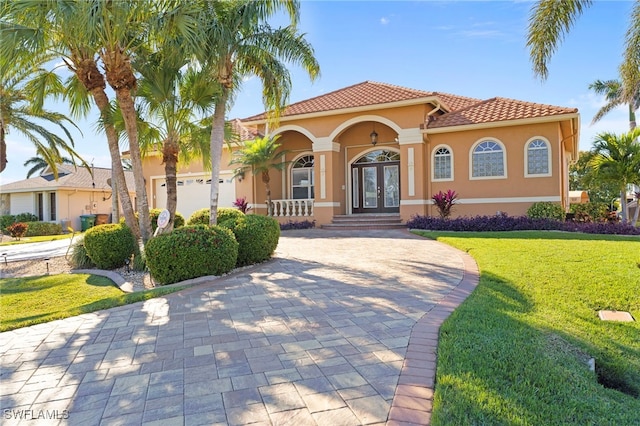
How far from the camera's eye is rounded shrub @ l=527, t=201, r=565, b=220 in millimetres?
15008

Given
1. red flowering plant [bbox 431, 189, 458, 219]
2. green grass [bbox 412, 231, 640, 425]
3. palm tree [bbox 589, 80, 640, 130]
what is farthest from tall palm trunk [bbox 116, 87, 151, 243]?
palm tree [bbox 589, 80, 640, 130]

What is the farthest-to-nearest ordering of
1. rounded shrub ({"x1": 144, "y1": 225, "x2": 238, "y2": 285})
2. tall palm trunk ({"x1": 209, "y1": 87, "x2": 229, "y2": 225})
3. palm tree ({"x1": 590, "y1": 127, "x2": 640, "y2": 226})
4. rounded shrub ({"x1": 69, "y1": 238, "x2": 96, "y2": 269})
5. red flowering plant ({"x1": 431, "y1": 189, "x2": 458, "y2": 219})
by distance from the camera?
1. red flowering plant ({"x1": 431, "y1": 189, "x2": 458, "y2": 219})
2. palm tree ({"x1": 590, "y1": 127, "x2": 640, "y2": 226})
3. rounded shrub ({"x1": 69, "y1": 238, "x2": 96, "y2": 269})
4. tall palm trunk ({"x1": 209, "y1": 87, "x2": 229, "y2": 225})
5. rounded shrub ({"x1": 144, "y1": 225, "x2": 238, "y2": 285})

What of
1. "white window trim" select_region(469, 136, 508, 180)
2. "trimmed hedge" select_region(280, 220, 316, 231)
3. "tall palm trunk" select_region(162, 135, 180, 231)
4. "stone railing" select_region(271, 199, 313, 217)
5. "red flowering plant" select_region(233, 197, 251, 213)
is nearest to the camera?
"tall palm trunk" select_region(162, 135, 180, 231)

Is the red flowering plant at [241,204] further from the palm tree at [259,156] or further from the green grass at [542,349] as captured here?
the green grass at [542,349]

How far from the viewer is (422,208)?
16906 mm

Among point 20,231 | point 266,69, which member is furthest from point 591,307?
point 20,231

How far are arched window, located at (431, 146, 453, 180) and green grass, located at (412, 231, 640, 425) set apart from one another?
961 cm

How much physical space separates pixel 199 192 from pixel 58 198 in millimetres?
12779

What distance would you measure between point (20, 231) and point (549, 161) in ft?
83.7

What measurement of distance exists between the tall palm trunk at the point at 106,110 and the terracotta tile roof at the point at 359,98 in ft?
24.8

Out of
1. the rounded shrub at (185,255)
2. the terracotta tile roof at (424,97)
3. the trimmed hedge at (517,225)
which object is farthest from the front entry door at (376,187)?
the rounded shrub at (185,255)

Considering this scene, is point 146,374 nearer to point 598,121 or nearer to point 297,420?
point 297,420

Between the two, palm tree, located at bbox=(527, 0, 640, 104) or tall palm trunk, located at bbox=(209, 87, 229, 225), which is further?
tall palm trunk, located at bbox=(209, 87, 229, 225)

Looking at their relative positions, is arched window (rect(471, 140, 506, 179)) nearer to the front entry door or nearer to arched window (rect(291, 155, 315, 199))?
the front entry door
